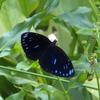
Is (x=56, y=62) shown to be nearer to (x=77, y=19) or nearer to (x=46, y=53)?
(x=46, y=53)

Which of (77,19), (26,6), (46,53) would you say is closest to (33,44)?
(46,53)

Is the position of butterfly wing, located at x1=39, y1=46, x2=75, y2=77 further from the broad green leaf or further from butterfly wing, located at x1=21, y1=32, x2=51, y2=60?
the broad green leaf

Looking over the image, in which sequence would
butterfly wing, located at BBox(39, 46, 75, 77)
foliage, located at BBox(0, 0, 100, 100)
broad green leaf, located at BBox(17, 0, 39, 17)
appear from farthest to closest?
1. broad green leaf, located at BBox(17, 0, 39, 17)
2. foliage, located at BBox(0, 0, 100, 100)
3. butterfly wing, located at BBox(39, 46, 75, 77)

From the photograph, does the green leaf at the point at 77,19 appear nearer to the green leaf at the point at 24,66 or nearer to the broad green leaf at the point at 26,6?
the green leaf at the point at 24,66

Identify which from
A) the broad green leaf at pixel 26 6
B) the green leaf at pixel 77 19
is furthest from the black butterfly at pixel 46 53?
the broad green leaf at pixel 26 6

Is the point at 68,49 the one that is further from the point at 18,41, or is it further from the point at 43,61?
the point at 43,61

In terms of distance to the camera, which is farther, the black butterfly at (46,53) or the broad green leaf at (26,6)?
the broad green leaf at (26,6)

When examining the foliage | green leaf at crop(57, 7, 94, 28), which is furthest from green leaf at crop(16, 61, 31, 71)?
green leaf at crop(57, 7, 94, 28)
